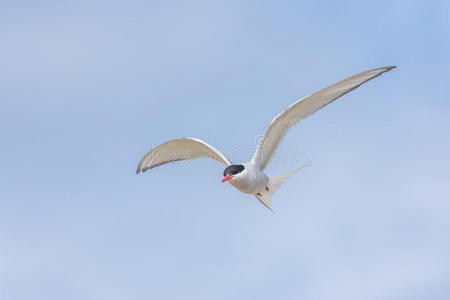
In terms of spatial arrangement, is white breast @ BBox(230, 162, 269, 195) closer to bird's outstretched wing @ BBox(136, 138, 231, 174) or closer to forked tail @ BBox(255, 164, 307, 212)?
forked tail @ BBox(255, 164, 307, 212)

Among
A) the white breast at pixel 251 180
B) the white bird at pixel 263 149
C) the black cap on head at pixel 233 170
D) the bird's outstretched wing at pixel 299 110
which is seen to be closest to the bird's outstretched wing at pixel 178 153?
the white bird at pixel 263 149

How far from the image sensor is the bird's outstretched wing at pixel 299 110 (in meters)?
11.6

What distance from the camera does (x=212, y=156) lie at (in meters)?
13.6

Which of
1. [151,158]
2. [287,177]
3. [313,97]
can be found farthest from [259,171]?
[151,158]

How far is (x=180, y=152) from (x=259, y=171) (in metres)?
2.24

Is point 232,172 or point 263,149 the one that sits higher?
point 263,149

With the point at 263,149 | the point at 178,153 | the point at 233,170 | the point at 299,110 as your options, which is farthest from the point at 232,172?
the point at 178,153

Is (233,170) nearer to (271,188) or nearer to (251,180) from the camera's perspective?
(251,180)

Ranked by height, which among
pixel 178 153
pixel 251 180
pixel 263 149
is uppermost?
pixel 178 153

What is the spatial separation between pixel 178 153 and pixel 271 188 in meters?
2.39

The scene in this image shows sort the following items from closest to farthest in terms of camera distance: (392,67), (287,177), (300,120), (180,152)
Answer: (392,67) → (300,120) → (287,177) → (180,152)

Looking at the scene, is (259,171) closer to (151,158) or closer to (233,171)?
(233,171)

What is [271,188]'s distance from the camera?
13.3m

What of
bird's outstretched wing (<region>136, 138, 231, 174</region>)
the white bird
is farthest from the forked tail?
bird's outstretched wing (<region>136, 138, 231, 174</region>)
